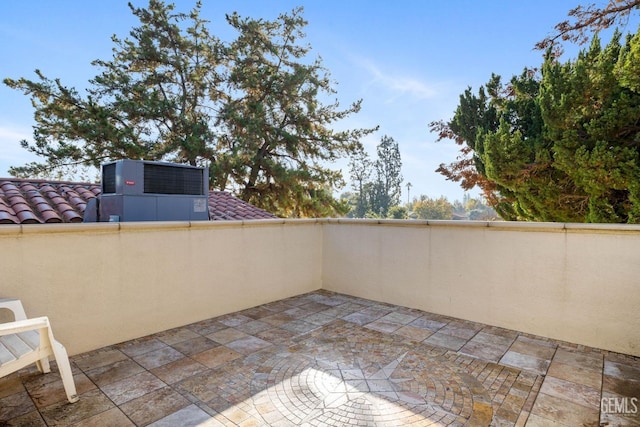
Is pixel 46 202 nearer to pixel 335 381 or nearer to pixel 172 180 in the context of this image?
pixel 172 180

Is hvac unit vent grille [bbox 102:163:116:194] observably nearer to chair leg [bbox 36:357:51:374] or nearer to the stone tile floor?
the stone tile floor

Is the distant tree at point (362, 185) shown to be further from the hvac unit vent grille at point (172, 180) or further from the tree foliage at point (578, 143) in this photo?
the hvac unit vent grille at point (172, 180)

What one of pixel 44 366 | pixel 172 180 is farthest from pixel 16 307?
pixel 172 180

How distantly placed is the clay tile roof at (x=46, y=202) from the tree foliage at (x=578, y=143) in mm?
5924

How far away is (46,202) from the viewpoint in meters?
5.17

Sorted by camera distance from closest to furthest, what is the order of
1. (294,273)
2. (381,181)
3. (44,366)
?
(44,366)
(294,273)
(381,181)

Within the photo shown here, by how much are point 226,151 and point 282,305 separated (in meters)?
9.72

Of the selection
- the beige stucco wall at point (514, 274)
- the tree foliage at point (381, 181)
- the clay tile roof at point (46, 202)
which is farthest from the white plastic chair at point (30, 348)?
the tree foliage at point (381, 181)

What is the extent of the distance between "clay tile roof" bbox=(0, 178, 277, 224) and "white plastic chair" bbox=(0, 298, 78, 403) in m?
2.51

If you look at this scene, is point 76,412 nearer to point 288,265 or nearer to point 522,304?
point 288,265

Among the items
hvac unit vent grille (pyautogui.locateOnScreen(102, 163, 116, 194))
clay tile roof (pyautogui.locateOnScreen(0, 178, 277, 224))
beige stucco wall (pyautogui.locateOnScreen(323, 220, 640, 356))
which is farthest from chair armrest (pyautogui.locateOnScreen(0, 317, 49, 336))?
beige stucco wall (pyautogui.locateOnScreen(323, 220, 640, 356))

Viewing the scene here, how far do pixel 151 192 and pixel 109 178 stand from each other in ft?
2.23

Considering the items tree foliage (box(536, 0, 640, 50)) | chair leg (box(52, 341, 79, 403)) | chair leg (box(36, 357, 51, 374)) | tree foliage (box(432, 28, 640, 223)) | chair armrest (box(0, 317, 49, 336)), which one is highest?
tree foliage (box(536, 0, 640, 50))

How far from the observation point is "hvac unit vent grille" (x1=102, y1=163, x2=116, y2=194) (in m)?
4.41
